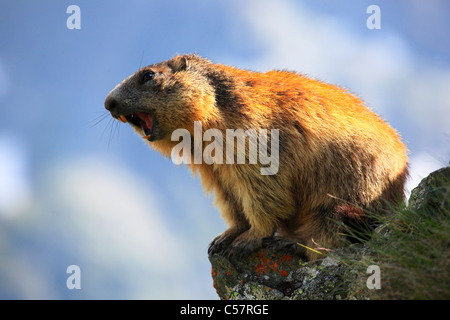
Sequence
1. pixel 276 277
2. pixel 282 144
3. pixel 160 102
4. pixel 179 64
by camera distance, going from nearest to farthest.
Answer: pixel 276 277
pixel 282 144
pixel 160 102
pixel 179 64

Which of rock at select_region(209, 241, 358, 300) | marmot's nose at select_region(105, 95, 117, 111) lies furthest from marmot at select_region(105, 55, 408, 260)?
rock at select_region(209, 241, 358, 300)

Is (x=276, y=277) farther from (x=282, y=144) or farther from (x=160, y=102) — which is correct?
(x=160, y=102)

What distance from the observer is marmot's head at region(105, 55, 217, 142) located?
9477 mm

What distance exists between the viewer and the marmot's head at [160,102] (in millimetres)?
9477

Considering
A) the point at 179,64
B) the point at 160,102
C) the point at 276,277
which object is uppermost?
the point at 179,64

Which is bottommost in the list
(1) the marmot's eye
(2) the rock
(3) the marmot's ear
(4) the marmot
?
(2) the rock

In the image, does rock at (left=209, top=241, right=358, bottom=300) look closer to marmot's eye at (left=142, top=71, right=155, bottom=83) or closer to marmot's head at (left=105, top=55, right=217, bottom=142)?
marmot's head at (left=105, top=55, right=217, bottom=142)

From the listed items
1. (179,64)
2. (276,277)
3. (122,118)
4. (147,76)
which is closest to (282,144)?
(276,277)

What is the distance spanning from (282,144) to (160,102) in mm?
2646

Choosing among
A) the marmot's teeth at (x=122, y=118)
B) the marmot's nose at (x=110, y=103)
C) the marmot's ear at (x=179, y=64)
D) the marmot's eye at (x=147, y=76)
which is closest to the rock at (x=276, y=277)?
the marmot's teeth at (x=122, y=118)

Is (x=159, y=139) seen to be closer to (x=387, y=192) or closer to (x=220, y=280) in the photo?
(x=220, y=280)

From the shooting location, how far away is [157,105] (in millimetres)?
9492

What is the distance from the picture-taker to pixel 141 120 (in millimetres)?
9789
